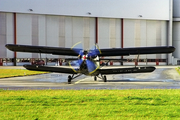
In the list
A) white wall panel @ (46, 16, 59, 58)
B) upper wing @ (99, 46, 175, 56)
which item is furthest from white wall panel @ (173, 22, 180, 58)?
upper wing @ (99, 46, 175, 56)

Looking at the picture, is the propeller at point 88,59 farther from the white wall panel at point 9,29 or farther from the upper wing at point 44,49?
the white wall panel at point 9,29

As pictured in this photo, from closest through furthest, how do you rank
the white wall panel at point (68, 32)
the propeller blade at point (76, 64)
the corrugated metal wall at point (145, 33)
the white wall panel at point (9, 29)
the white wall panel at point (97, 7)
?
the propeller blade at point (76, 64)
the white wall panel at point (9, 29)
the white wall panel at point (97, 7)
the white wall panel at point (68, 32)
the corrugated metal wall at point (145, 33)

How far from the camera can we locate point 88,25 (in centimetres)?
6197

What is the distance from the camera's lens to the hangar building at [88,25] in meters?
56.3

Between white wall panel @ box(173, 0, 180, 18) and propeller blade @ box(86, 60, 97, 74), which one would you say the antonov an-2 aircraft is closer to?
propeller blade @ box(86, 60, 97, 74)

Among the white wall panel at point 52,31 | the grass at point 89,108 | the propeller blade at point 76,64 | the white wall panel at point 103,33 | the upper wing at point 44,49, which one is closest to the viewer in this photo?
the grass at point 89,108

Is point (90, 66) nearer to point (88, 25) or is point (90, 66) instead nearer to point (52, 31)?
point (52, 31)

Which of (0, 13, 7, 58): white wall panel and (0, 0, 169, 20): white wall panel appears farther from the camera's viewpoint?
(0, 0, 169, 20): white wall panel

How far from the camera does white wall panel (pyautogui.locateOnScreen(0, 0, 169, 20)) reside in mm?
56312

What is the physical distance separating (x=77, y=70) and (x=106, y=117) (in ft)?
38.4

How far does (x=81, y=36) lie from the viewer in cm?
6091

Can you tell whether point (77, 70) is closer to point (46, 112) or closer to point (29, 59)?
point (46, 112)

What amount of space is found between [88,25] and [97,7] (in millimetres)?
5050

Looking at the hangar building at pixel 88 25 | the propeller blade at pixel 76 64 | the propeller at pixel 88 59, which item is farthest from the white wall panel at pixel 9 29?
the propeller at pixel 88 59
